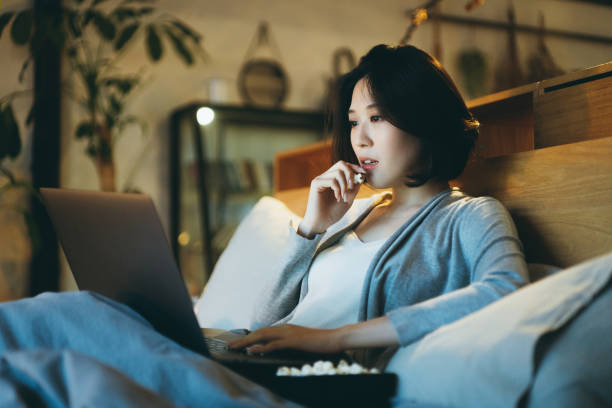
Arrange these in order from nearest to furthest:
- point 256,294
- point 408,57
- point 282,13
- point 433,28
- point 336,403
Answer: point 336,403, point 408,57, point 256,294, point 282,13, point 433,28

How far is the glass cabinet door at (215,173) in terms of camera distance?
132 inches

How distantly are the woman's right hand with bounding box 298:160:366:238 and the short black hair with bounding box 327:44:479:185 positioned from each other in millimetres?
149

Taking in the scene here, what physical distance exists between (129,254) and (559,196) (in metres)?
0.80

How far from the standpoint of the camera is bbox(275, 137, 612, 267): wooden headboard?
109cm

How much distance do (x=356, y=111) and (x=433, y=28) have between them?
3.11 m

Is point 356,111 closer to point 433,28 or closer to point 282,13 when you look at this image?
point 282,13

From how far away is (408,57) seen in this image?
1319mm

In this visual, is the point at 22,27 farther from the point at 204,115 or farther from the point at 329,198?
the point at 329,198

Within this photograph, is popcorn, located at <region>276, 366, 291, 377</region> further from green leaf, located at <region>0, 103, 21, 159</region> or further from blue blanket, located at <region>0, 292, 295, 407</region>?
green leaf, located at <region>0, 103, 21, 159</region>

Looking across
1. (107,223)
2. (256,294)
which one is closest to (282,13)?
(256,294)

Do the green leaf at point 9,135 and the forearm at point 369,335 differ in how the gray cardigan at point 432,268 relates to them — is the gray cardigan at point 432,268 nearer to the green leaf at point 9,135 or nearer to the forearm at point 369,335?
the forearm at point 369,335

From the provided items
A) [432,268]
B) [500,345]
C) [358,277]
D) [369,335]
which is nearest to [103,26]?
[358,277]

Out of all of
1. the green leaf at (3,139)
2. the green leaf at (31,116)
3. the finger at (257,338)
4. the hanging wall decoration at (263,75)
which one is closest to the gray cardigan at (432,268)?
the finger at (257,338)

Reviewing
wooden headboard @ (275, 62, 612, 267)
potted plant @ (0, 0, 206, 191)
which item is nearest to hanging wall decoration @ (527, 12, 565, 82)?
potted plant @ (0, 0, 206, 191)
